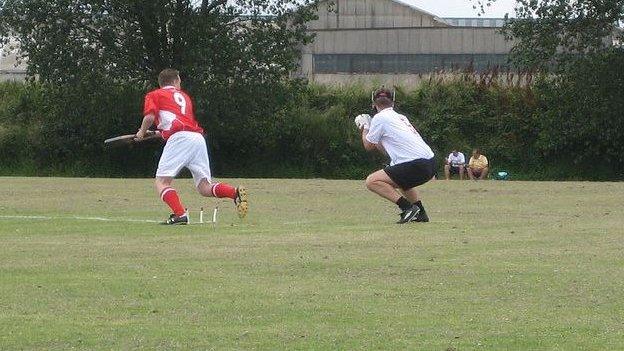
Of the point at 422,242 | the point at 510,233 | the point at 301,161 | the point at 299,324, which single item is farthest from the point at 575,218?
the point at 301,161

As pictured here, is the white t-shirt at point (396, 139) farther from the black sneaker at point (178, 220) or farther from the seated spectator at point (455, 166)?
the seated spectator at point (455, 166)

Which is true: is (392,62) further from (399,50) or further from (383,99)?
(383,99)

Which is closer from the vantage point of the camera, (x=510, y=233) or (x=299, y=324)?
(x=299, y=324)

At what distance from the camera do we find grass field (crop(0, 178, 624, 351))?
8.36 m

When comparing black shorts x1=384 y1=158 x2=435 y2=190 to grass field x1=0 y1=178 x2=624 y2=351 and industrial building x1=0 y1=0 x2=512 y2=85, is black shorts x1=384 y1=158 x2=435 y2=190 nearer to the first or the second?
grass field x1=0 y1=178 x2=624 y2=351

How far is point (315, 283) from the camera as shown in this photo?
10844 mm

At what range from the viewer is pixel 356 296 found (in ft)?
33.0

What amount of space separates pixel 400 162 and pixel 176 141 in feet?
8.89

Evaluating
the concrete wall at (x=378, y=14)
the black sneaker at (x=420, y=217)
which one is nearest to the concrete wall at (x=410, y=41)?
the concrete wall at (x=378, y=14)

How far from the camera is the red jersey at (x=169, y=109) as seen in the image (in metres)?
17.7

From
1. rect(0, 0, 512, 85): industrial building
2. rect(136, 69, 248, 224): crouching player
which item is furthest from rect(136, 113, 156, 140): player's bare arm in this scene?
rect(0, 0, 512, 85): industrial building

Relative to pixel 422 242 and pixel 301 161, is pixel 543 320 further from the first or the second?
pixel 301 161

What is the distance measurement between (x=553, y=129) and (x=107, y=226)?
35.0 m

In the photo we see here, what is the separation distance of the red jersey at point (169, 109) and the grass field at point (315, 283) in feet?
4.13
